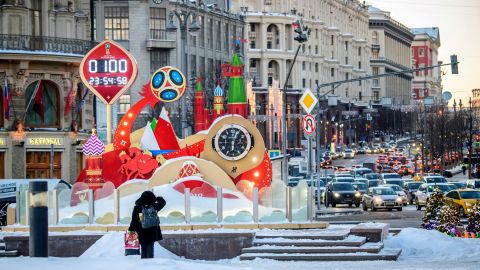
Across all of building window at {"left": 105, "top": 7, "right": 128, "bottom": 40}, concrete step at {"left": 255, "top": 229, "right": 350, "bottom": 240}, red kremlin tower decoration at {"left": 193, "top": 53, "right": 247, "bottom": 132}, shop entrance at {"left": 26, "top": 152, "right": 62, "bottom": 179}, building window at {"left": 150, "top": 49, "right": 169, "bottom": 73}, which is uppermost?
building window at {"left": 105, "top": 7, "right": 128, "bottom": 40}

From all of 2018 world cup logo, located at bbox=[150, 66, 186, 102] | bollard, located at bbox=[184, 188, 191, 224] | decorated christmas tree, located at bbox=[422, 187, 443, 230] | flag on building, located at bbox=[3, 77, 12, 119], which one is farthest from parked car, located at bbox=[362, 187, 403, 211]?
bollard, located at bbox=[184, 188, 191, 224]

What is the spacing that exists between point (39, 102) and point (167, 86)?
23.4 metres

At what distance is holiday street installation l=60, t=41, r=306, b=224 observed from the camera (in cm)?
3606

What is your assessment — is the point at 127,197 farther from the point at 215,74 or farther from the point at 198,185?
the point at 215,74

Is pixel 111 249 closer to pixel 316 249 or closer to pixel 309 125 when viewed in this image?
pixel 316 249

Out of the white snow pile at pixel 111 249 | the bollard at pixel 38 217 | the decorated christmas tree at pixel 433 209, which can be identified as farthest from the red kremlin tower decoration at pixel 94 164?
the bollard at pixel 38 217

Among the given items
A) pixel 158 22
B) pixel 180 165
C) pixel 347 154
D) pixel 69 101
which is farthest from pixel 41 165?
pixel 347 154

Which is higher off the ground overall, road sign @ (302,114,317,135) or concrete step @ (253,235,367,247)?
road sign @ (302,114,317,135)

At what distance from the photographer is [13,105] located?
211 ft

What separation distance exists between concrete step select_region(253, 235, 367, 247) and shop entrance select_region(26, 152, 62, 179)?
106ft

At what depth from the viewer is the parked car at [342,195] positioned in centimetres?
6938

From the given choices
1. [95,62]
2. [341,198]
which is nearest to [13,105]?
[341,198]

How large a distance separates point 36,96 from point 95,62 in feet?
78.2

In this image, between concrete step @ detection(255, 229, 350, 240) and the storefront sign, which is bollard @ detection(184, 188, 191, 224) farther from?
the storefront sign
